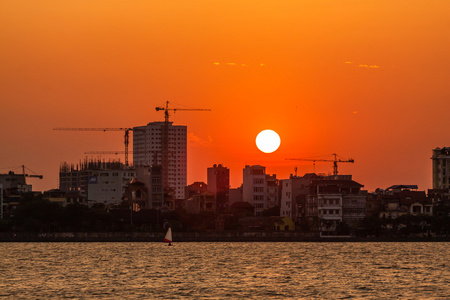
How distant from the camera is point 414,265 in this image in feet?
452

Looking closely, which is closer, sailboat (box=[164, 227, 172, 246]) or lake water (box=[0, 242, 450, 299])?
lake water (box=[0, 242, 450, 299])

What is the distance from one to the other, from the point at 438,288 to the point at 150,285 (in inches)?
1192

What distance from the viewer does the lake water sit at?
94188mm

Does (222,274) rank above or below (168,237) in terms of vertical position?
below

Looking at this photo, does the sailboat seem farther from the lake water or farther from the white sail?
the lake water

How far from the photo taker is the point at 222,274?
118 meters

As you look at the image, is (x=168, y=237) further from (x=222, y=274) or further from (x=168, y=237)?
(x=222, y=274)

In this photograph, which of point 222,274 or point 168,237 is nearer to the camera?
point 222,274

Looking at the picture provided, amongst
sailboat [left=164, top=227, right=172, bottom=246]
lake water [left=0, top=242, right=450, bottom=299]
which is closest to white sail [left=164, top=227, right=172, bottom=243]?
sailboat [left=164, top=227, right=172, bottom=246]

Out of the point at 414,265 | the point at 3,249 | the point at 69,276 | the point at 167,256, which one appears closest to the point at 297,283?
the point at 69,276

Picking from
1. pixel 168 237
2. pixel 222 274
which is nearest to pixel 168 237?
pixel 168 237

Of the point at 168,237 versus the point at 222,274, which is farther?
the point at 168,237

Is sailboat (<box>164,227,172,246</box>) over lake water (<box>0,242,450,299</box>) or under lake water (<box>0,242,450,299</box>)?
over

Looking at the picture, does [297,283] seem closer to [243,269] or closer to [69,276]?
[243,269]
